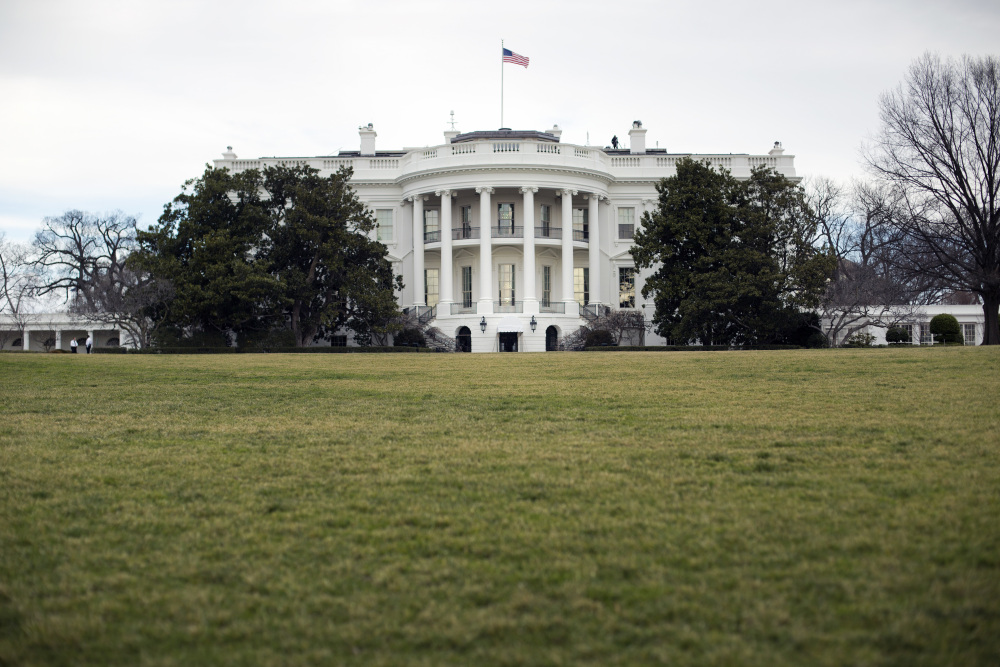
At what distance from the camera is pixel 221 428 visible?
377 inches

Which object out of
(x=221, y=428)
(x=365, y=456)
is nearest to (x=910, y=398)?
(x=365, y=456)

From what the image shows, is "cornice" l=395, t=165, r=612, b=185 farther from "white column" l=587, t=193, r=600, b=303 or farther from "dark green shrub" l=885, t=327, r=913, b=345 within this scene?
"dark green shrub" l=885, t=327, r=913, b=345

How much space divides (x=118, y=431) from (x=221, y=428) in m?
1.18

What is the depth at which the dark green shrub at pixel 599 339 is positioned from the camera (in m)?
39.9

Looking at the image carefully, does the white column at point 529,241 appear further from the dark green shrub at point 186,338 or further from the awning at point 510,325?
the dark green shrub at point 186,338


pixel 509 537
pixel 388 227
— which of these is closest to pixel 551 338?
pixel 388 227

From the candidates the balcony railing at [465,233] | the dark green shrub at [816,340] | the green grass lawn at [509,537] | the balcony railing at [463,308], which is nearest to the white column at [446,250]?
the balcony railing at [463,308]

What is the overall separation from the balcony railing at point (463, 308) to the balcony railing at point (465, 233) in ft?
12.7

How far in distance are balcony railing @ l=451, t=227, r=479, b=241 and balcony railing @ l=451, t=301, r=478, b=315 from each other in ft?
12.7

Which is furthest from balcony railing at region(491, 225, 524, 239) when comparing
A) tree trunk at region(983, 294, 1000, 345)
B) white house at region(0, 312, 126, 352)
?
white house at region(0, 312, 126, 352)

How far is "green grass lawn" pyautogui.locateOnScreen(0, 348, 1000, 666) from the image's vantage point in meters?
3.65

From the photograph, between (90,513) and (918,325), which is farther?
(918,325)

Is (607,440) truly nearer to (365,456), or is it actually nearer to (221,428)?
(365,456)

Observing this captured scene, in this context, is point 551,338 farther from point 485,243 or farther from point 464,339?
point 485,243
